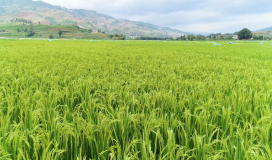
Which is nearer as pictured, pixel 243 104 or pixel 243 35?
pixel 243 104

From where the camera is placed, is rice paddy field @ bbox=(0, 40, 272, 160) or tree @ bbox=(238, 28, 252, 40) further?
tree @ bbox=(238, 28, 252, 40)

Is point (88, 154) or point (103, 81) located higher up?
point (103, 81)

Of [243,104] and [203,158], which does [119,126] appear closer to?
[203,158]

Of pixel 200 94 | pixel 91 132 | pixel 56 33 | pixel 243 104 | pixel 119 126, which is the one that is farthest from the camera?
pixel 56 33

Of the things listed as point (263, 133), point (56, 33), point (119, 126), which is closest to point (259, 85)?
point (263, 133)

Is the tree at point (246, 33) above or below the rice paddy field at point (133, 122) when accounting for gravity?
above

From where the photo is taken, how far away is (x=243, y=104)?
78.0 inches

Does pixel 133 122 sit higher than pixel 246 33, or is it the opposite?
pixel 246 33

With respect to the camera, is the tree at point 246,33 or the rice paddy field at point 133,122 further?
the tree at point 246,33

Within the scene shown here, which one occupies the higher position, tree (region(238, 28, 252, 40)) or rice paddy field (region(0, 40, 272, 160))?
tree (region(238, 28, 252, 40))

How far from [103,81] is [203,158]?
7.73ft

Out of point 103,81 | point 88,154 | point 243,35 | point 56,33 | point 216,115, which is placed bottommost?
point 88,154

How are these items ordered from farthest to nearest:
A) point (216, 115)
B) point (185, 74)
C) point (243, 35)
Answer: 1. point (243, 35)
2. point (185, 74)
3. point (216, 115)

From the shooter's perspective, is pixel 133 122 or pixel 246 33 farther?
pixel 246 33
